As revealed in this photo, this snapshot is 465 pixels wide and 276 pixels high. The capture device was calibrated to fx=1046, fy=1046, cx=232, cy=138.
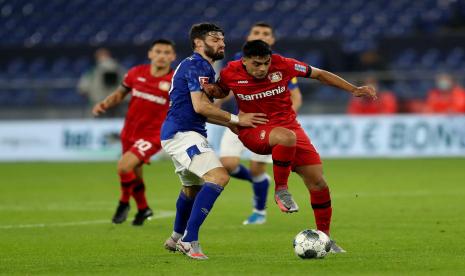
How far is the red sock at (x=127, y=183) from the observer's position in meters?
12.7

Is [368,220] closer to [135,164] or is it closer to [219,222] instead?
[219,222]

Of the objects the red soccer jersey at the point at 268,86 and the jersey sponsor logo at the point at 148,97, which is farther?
the jersey sponsor logo at the point at 148,97

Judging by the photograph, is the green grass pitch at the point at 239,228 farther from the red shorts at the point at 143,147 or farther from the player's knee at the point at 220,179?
the red shorts at the point at 143,147

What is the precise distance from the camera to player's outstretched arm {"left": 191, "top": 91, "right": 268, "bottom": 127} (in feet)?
29.8

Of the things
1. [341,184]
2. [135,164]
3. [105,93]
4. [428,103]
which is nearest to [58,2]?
[105,93]

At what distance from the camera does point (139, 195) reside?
12.8m

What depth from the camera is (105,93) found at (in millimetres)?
27109

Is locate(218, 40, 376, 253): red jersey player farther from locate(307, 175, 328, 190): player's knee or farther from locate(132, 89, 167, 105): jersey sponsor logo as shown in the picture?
locate(132, 89, 167, 105): jersey sponsor logo

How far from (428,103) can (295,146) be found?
1601cm

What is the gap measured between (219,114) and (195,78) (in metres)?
0.39

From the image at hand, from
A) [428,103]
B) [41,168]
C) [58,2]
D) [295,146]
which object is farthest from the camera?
[58,2]

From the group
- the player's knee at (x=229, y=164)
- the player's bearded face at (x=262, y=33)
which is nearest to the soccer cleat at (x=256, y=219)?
the player's knee at (x=229, y=164)

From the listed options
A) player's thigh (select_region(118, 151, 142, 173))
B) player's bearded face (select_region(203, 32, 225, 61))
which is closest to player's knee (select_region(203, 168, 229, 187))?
player's bearded face (select_region(203, 32, 225, 61))

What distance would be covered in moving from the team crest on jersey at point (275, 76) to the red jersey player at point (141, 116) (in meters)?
3.74
